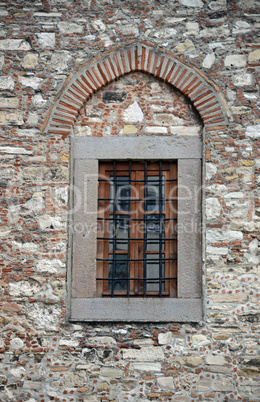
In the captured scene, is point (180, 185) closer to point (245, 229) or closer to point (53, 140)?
point (245, 229)

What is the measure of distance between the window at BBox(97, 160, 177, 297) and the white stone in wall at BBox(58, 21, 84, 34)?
144cm

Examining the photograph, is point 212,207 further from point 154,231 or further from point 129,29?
point 129,29

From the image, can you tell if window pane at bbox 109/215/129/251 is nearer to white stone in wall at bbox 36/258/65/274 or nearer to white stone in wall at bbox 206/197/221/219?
white stone in wall at bbox 36/258/65/274

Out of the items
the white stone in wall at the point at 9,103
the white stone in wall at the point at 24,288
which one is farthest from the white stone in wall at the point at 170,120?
the white stone in wall at the point at 24,288

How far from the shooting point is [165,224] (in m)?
4.82

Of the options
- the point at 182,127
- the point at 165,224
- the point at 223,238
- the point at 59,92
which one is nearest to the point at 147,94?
the point at 182,127

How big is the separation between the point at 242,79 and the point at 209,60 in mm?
395

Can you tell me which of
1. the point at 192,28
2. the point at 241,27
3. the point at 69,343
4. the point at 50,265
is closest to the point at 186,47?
the point at 192,28

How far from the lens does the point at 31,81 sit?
16.1 ft

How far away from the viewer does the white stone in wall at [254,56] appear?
16.0 feet

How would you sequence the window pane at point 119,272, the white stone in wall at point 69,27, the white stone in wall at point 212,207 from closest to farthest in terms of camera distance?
the white stone in wall at point 212,207 → the window pane at point 119,272 → the white stone in wall at point 69,27

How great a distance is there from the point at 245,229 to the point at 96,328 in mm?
1746

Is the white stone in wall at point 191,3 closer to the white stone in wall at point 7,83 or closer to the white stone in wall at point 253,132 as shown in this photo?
the white stone in wall at point 253,132

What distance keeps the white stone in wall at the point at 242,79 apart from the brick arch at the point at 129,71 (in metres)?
0.22
